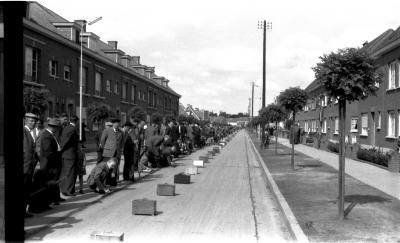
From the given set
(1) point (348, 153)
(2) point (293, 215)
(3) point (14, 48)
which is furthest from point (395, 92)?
(3) point (14, 48)

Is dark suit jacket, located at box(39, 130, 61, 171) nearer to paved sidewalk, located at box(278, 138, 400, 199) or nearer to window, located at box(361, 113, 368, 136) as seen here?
paved sidewalk, located at box(278, 138, 400, 199)

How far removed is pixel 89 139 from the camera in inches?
1298

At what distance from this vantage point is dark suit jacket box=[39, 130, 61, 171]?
9062 mm

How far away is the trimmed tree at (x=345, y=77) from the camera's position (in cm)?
823

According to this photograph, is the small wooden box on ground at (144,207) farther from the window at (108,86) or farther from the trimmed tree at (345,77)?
the window at (108,86)

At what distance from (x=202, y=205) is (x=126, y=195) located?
2122 mm

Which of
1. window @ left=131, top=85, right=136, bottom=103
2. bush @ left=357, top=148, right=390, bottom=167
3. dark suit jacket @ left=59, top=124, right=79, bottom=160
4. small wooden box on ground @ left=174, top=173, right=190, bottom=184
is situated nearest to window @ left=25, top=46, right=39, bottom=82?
small wooden box on ground @ left=174, top=173, right=190, bottom=184

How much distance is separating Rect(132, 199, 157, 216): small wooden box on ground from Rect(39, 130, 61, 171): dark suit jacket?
1877 mm

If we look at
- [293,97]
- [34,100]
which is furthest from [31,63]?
[293,97]

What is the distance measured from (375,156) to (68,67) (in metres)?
19.0

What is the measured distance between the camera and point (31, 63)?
24.9 m

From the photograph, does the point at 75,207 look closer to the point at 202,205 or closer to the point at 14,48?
the point at 202,205

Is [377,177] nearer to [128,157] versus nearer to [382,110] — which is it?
[128,157]

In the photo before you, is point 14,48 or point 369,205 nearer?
point 14,48
